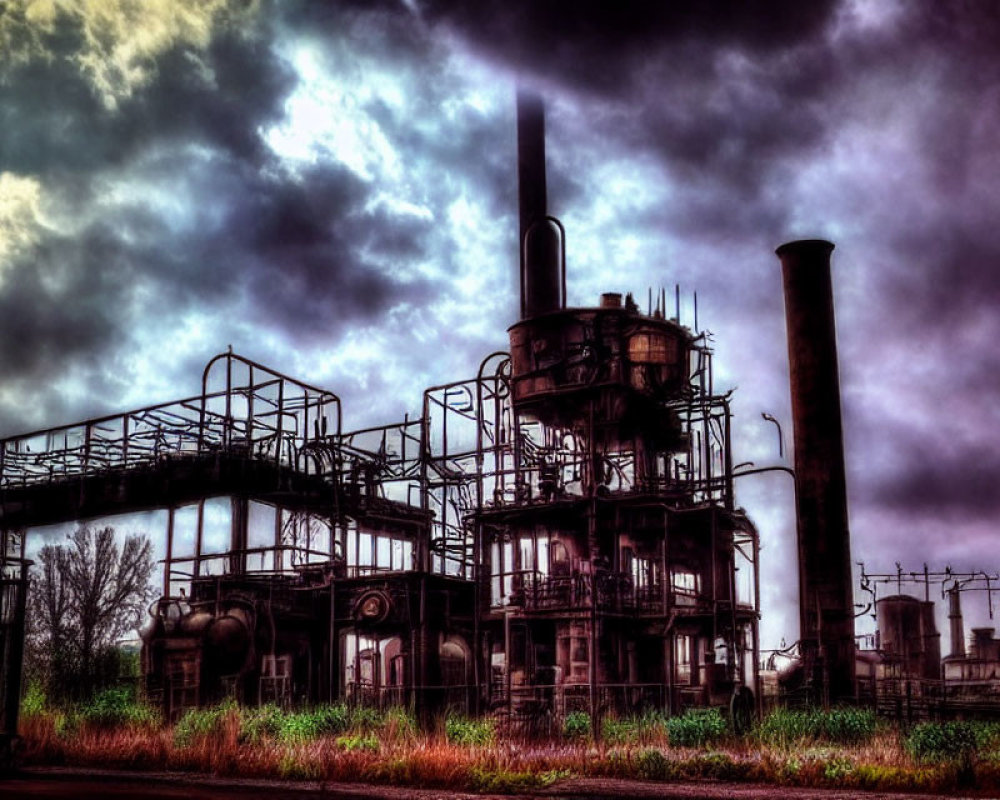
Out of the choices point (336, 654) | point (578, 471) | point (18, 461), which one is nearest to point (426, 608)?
point (336, 654)

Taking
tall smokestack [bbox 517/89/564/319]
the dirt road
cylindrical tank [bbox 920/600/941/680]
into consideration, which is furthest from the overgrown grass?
cylindrical tank [bbox 920/600/941/680]

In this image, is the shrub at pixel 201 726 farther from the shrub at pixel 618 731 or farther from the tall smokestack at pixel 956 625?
the tall smokestack at pixel 956 625

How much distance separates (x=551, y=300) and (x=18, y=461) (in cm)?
1515

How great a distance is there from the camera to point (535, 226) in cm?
3316

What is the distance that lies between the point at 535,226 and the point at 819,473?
11.8 metres

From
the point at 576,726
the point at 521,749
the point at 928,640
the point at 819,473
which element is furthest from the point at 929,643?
the point at 521,749

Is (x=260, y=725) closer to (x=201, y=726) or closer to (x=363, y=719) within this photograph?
(x=201, y=726)

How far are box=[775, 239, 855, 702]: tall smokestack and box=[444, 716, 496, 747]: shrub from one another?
302 inches

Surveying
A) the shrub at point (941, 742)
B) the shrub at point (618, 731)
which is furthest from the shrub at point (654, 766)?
the shrub at point (941, 742)

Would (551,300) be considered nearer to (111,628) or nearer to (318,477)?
(318,477)

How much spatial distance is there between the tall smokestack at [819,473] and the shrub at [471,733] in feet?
25.2

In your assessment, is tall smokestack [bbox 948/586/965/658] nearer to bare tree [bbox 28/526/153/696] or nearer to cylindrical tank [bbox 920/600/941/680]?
cylindrical tank [bbox 920/600/941/680]

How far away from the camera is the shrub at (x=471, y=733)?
19703 millimetres

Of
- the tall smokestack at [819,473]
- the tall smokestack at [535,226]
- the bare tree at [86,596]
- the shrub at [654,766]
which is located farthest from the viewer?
the bare tree at [86,596]
